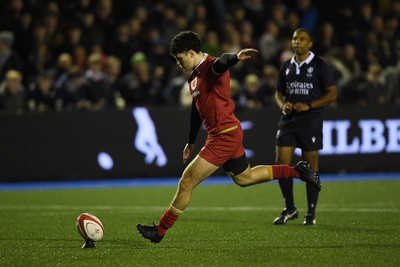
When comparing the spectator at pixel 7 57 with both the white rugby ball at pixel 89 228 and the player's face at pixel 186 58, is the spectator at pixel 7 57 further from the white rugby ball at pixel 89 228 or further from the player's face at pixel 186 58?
the player's face at pixel 186 58

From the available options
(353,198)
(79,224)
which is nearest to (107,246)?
(79,224)

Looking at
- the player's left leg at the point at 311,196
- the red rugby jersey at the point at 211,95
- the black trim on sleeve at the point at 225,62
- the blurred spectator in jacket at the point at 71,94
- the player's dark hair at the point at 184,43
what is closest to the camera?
the black trim on sleeve at the point at 225,62

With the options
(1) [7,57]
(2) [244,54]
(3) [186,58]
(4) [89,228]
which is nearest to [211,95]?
(3) [186,58]

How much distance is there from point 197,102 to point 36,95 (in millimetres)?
9434

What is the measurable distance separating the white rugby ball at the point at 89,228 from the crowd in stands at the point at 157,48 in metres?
8.67

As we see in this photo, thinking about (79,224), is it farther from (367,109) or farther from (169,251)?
(367,109)

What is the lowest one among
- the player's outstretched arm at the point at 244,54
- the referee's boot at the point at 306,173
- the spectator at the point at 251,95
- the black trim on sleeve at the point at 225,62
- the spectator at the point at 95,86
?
the spectator at the point at 251,95

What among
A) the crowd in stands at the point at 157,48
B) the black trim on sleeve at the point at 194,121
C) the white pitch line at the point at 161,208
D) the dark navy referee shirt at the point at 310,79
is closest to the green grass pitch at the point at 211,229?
the white pitch line at the point at 161,208

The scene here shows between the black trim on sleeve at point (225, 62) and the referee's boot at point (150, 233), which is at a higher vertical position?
the black trim on sleeve at point (225, 62)

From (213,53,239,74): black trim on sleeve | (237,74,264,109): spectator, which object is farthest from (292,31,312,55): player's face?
(237,74,264,109): spectator

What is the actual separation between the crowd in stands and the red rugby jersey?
8.91 metres

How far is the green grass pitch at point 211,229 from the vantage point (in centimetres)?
832

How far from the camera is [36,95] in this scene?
59.3 feet

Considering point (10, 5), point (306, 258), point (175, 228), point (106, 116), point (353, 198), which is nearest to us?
point (306, 258)
